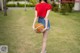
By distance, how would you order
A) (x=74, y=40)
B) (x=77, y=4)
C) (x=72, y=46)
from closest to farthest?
1. (x=72, y=46)
2. (x=74, y=40)
3. (x=77, y=4)

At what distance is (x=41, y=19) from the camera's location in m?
7.41

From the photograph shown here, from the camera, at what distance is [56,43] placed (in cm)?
1025

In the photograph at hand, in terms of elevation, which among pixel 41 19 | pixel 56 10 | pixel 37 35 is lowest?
pixel 56 10

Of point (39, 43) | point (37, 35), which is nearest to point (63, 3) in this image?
point (37, 35)

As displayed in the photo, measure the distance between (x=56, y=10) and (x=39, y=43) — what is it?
2246cm

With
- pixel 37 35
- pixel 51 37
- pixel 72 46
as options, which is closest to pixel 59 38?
pixel 51 37

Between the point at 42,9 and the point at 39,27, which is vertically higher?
the point at 42,9

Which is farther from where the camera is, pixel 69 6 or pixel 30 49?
pixel 69 6

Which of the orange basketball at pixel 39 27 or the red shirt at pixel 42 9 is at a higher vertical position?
the red shirt at pixel 42 9

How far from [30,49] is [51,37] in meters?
3.03

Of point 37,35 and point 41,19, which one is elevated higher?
point 41,19

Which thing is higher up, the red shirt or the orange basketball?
the red shirt

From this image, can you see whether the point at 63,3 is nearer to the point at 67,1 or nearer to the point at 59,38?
the point at 67,1

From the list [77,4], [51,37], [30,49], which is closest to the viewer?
[30,49]
